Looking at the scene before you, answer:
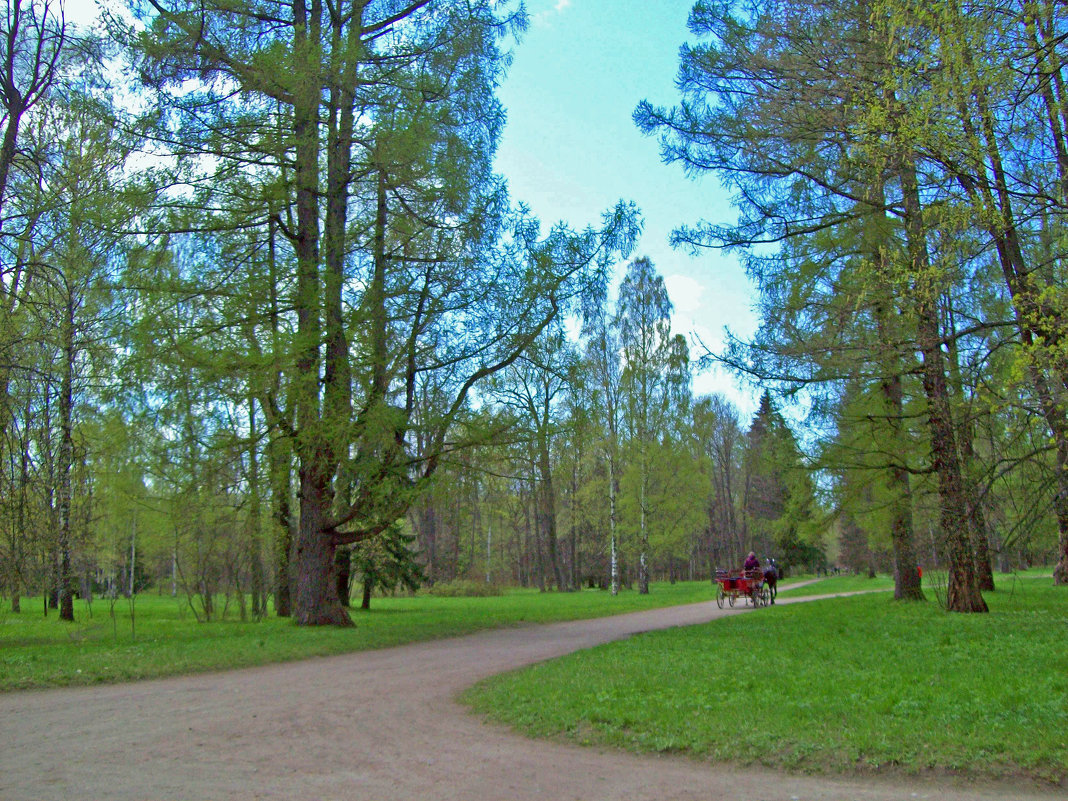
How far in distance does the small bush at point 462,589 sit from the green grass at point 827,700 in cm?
2803

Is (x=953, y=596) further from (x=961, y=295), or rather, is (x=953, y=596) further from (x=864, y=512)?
(x=961, y=295)

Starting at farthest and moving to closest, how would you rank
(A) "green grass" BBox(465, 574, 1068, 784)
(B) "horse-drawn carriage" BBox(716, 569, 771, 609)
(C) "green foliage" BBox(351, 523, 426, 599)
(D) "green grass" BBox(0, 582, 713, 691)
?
1. (C) "green foliage" BBox(351, 523, 426, 599)
2. (B) "horse-drawn carriage" BBox(716, 569, 771, 609)
3. (D) "green grass" BBox(0, 582, 713, 691)
4. (A) "green grass" BBox(465, 574, 1068, 784)

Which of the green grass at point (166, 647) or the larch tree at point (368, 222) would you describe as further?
the larch tree at point (368, 222)

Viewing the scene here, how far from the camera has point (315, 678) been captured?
9.04 meters

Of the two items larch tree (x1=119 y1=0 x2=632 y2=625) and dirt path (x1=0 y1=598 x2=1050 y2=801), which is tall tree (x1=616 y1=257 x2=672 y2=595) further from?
dirt path (x1=0 y1=598 x2=1050 y2=801)

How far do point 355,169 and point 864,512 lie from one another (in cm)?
1275

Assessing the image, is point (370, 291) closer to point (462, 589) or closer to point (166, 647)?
point (166, 647)

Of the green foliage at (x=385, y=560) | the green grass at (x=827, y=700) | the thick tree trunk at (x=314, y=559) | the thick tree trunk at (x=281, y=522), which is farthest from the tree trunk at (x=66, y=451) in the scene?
the green grass at (x=827, y=700)

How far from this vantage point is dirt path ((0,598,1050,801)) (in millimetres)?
4492

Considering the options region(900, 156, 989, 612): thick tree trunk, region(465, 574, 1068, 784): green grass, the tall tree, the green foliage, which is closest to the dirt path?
region(465, 574, 1068, 784): green grass

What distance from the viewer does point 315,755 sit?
17.8 feet

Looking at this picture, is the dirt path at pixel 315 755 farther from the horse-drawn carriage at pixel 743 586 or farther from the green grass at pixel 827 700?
the horse-drawn carriage at pixel 743 586

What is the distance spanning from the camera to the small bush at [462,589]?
123ft

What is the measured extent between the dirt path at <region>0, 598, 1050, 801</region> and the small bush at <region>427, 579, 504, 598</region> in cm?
2958
